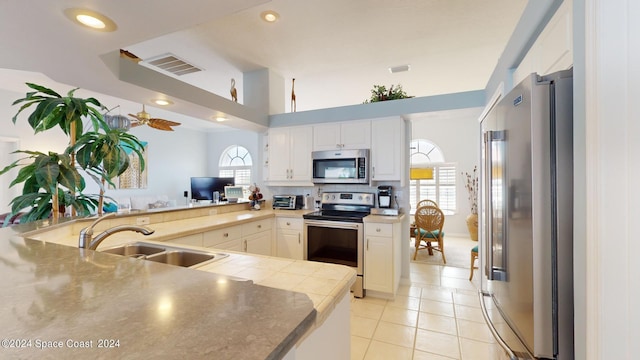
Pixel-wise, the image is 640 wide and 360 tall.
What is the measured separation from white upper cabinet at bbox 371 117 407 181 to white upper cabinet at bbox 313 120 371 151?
0.34ft

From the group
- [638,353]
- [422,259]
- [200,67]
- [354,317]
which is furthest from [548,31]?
[422,259]

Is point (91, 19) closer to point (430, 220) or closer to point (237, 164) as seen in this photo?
point (430, 220)

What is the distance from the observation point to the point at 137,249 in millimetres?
1654

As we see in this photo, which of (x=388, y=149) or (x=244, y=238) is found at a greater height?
(x=388, y=149)

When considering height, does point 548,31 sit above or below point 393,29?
below

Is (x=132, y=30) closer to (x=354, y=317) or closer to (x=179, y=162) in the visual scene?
(x=354, y=317)

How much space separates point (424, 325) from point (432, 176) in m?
4.45

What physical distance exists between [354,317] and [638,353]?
2.15 m

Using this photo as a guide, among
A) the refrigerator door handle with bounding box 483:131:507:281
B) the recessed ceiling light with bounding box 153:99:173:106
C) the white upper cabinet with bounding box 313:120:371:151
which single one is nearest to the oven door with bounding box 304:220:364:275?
the white upper cabinet with bounding box 313:120:371:151

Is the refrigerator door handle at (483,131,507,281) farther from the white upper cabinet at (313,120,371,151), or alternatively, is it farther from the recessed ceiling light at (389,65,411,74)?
the recessed ceiling light at (389,65,411,74)

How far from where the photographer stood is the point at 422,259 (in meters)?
4.49

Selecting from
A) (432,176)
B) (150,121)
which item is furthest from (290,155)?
(432,176)

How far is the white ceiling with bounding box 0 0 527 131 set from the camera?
1376 millimetres

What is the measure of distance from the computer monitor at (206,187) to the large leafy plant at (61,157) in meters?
5.03
